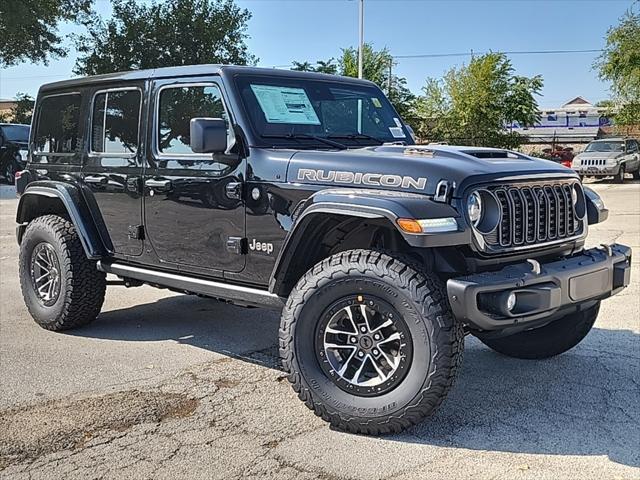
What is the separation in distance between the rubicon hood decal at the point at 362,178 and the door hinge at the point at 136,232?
60.4 inches

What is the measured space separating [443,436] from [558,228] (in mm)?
1353

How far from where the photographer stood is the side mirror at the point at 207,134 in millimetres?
4055

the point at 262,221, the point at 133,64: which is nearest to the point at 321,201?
the point at 262,221

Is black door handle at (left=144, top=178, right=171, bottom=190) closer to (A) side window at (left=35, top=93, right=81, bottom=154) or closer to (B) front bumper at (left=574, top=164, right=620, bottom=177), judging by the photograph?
(A) side window at (left=35, top=93, right=81, bottom=154)

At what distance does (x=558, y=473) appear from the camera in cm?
320

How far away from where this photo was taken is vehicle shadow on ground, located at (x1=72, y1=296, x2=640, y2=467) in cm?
357

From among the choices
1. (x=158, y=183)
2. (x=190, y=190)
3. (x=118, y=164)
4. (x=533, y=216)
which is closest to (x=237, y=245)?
(x=190, y=190)

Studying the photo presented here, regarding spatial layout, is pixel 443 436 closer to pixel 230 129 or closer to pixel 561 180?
pixel 561 180

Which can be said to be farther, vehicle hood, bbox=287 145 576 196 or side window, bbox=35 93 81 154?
side window, bbox=35 93 81 154

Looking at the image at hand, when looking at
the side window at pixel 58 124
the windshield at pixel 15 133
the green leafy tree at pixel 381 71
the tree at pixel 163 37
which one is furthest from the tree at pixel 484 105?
the side window at pixel 58 124

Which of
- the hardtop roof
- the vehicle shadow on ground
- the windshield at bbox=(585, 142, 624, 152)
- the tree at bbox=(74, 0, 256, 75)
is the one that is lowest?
the vehicle shadow on ground

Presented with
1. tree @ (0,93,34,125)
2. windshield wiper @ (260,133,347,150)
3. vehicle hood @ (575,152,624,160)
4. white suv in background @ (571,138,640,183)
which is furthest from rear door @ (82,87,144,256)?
tree @ (0,93,34,125)

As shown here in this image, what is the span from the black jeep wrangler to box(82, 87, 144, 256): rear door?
0.05 feet

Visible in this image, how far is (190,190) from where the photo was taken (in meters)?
4.55
